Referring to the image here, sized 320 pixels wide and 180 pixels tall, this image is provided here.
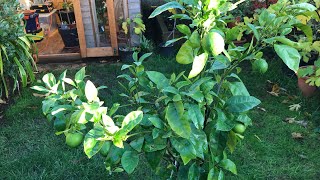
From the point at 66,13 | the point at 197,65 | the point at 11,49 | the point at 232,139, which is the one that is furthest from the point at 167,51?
the point at 197,65

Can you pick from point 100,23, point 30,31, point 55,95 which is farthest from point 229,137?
point 30,31

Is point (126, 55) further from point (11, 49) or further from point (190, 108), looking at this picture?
point (190, 108)

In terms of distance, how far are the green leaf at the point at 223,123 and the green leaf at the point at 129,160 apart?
0.30 metres

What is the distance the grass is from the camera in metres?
2.63

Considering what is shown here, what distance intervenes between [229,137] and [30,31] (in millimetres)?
5244

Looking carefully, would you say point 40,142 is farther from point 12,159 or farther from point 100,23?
point 100,23

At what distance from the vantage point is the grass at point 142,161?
8.63 ft

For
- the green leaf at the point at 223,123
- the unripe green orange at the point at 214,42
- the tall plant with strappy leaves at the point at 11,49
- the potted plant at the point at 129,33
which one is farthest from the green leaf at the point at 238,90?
the potted plant at the point at 129,33

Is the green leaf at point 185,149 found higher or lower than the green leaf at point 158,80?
lower

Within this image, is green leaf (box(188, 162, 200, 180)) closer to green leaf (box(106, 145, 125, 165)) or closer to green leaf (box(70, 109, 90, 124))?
green leaf (box(106, 145, 125, 165))

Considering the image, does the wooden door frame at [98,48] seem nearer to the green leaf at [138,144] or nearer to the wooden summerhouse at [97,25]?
the wooden summerhouse at [97,25]

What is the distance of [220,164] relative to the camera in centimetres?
134

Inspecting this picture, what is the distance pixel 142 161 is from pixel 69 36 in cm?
348

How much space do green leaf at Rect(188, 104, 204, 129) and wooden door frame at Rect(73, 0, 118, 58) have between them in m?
4.06
